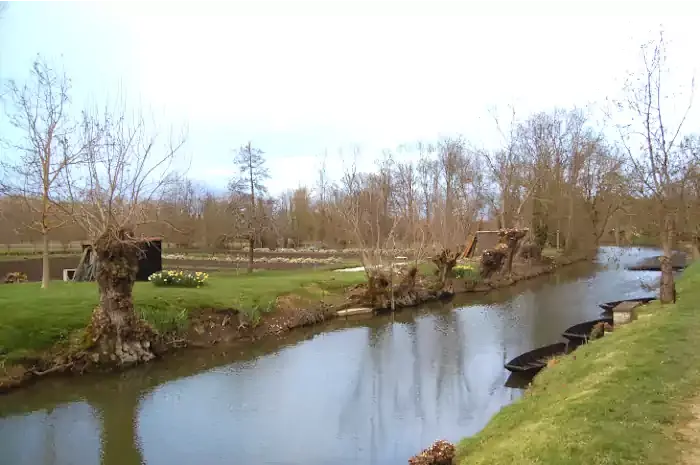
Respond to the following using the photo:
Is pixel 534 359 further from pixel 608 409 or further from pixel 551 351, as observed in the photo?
pixel 608 409

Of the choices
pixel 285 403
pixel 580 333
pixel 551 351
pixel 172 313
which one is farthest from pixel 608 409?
pixel 172 313

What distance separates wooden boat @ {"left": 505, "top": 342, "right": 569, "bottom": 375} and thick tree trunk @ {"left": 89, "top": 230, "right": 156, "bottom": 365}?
915cm

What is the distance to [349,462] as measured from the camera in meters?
8.38

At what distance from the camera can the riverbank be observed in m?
12.5

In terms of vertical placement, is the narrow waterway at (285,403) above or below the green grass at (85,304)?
below

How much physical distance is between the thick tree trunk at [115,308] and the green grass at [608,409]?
942cm

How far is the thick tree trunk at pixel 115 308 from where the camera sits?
1330 cm

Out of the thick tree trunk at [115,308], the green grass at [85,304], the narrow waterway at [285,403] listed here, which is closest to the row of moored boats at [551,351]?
the narrow waterway at [285,403]

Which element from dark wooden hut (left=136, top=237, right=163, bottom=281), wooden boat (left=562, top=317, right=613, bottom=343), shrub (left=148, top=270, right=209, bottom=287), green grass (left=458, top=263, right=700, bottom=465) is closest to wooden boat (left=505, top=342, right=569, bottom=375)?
wooden boat (left=562, top=317, right=613, bottom=343)

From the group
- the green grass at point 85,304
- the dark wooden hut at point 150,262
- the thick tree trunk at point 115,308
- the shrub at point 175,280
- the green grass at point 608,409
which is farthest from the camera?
the dark wooden hut at point 150,262

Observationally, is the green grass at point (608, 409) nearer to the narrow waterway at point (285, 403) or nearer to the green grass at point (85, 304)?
the narrow waterway at point (285, 403)

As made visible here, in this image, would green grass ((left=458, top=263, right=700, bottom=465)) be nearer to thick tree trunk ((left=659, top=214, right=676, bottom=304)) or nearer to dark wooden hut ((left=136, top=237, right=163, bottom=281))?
thick tree trunk ((left=659, top=214, right=676, bottom=304))

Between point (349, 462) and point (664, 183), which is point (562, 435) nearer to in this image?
point (349, 462)

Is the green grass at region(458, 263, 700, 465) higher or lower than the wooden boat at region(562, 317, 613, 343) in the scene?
higher
